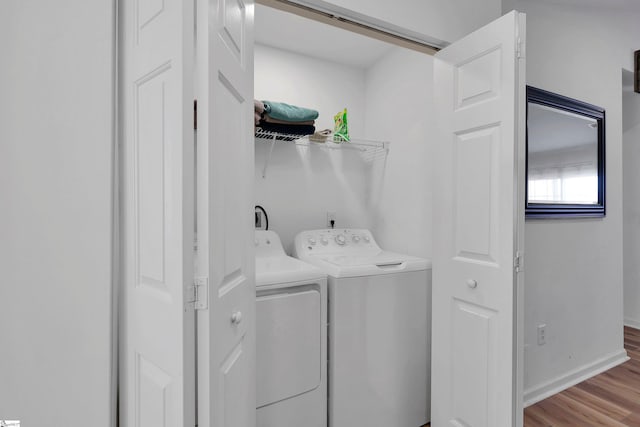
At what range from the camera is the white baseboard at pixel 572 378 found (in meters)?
2.02

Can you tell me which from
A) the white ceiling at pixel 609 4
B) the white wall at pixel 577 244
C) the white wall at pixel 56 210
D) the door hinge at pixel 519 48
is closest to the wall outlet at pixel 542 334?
the white wall at pixel 577 244

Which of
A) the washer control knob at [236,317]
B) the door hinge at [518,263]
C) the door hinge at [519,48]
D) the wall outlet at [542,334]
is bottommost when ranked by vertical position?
the wall outlet at [542,334]

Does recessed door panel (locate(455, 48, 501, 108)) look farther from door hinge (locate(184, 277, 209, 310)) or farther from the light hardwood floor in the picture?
the light hardwood floor

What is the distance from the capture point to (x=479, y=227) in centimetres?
141

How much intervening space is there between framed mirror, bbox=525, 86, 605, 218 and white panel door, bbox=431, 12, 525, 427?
76 cm

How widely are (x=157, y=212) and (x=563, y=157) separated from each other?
2544 millimetres

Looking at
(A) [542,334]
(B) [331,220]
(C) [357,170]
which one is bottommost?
(A) [542,334]

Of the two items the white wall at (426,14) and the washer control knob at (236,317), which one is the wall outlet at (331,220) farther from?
the washer control knob at (236,317)

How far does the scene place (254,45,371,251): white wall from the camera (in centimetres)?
225

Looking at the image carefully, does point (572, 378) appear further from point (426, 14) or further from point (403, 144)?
point (426, 14)

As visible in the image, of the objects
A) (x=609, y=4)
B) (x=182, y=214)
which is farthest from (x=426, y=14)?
(x=609, y=4)

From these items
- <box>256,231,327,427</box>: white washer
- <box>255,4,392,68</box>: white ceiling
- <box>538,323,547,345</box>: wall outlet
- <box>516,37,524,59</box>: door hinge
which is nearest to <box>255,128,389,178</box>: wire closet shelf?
<box>255,4,392,68</box>: white ceiling

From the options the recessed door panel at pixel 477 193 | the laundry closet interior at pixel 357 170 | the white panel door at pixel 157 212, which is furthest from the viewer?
the laundry closet interior at pixel 357 170

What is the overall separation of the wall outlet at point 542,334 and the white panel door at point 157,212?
2173 millimetres
